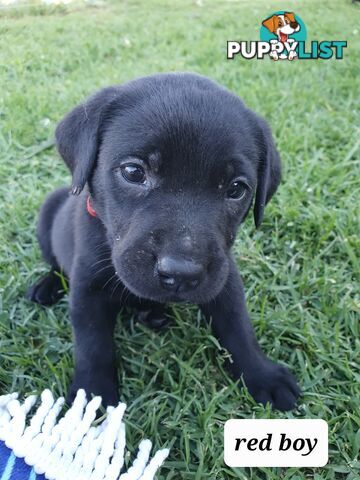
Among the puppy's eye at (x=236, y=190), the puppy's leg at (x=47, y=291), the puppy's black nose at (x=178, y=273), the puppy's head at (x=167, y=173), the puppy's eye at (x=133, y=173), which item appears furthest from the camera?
the puppy's leg at (x=47, y=291)

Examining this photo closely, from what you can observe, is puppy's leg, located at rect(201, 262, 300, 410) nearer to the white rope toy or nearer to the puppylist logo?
the white rope toy

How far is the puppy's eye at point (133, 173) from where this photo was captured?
1912 mm

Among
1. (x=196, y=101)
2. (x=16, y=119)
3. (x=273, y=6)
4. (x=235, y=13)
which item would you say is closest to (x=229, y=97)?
(x=196, y=101)

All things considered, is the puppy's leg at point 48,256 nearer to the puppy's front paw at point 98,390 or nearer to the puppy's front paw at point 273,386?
the puppy's front paw at point 98,390

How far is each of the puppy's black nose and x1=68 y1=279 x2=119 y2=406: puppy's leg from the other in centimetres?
58

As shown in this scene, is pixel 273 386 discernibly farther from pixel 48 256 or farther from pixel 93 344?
pixel 48 256

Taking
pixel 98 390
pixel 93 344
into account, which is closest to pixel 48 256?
pixel 93 344

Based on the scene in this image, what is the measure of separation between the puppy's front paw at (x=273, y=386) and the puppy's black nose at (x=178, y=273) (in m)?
0.68

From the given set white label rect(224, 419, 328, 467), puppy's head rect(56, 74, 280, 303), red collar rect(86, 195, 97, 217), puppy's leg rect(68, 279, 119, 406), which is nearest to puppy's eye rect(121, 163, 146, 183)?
puppy's head rect(56, 74, 280, 303)

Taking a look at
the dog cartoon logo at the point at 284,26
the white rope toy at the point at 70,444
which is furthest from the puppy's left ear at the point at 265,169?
the white rope toy at the point at 70,444

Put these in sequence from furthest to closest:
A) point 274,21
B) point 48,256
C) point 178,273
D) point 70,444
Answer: point 48,256 → point 274,21 → point 178,273 → point 70,444

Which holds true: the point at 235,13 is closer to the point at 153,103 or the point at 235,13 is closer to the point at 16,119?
the point at 153,103

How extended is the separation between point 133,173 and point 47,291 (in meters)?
1.03

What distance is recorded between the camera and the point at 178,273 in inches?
66.5
